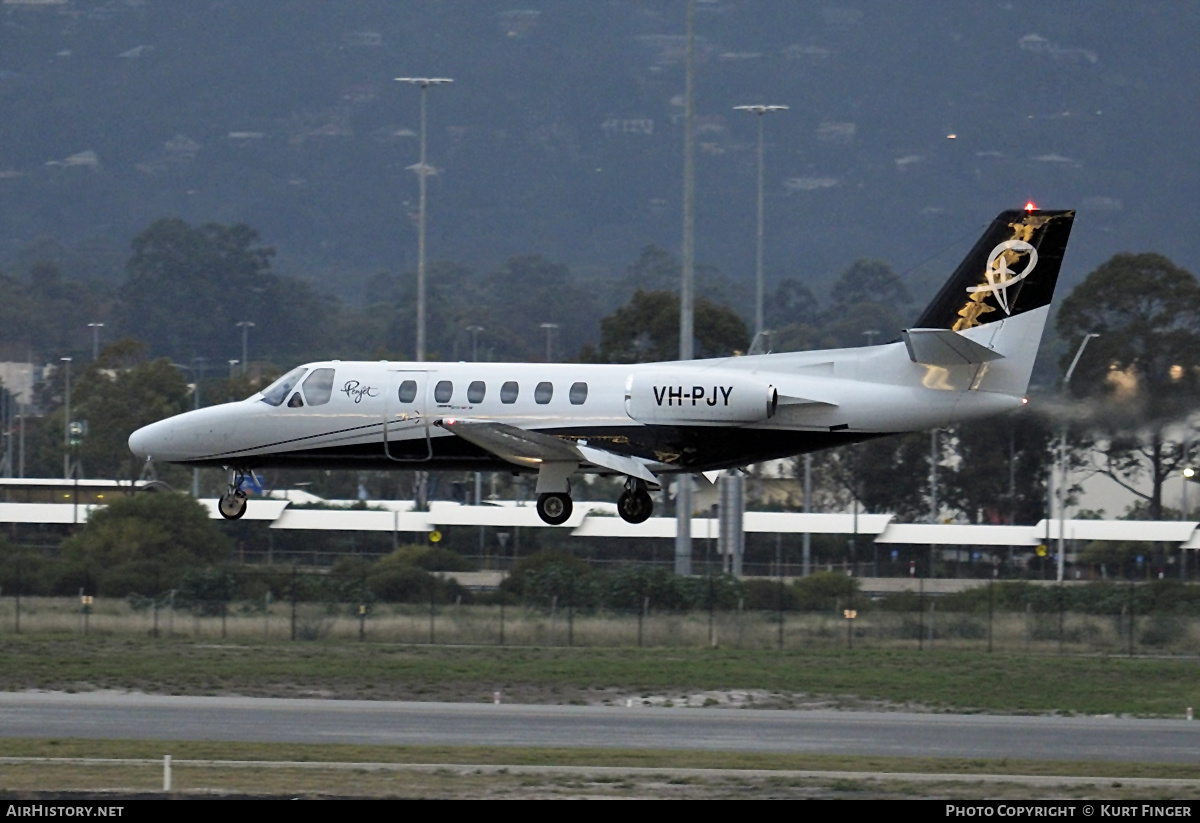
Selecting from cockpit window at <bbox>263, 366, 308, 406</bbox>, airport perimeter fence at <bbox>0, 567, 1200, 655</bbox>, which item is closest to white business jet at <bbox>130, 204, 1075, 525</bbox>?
cockpit window at <bbox>263, 366, 308, 406</bbox>

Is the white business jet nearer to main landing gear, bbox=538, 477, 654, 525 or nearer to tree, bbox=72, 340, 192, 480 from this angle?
main landing gear, bbox=538, 477, 654, 525

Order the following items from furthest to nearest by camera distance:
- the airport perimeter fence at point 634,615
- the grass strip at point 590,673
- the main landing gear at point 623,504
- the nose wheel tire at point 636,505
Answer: the airport perimeter fence at point 634,615
the grass strip at point 590,673
the nose wheel tire at point 636,505
the main landing gear at point 623,504

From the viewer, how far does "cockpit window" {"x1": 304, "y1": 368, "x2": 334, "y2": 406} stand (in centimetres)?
4138

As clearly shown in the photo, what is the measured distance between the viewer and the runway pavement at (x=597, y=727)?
39.3 m

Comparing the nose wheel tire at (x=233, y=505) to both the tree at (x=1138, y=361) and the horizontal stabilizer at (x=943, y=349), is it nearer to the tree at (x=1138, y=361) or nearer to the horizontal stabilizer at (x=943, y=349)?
the horizontal stabilizer at (x=943, y=349)

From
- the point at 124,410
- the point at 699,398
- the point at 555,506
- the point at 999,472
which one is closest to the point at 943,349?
the point at 699,398

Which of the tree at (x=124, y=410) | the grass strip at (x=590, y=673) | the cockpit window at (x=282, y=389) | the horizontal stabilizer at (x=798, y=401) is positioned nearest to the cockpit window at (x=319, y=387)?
the cockpit window at (x=282, y=389)

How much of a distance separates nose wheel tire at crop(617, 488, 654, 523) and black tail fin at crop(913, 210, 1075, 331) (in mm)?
7270

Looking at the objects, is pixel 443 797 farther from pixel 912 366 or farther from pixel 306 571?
pixel 306 571

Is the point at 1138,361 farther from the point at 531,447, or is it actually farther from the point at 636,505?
the point at 531,447

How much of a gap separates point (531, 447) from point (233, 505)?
7.07m

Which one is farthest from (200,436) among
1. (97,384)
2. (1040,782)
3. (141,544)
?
(97,384)

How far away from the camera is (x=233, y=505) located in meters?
42.1

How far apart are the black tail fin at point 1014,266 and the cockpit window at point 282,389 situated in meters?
13.7
